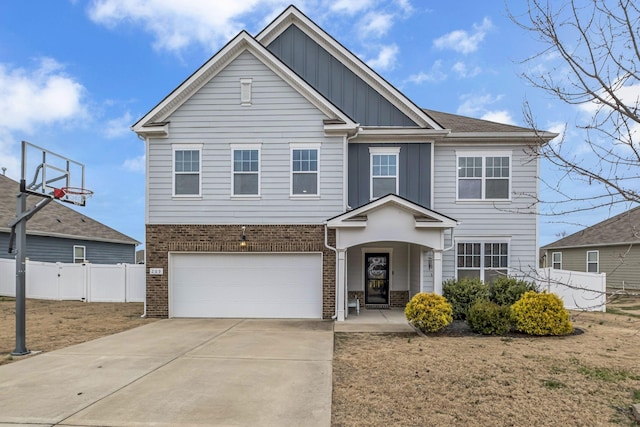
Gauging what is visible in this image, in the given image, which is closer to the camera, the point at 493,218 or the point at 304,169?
the point at 304,169

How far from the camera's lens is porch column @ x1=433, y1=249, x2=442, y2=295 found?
35.9 feet

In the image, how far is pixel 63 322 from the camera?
37.1ft

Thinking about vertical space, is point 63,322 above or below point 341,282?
below

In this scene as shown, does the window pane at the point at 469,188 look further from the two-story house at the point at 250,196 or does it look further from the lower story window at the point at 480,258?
the lower story window at the point at 480,258

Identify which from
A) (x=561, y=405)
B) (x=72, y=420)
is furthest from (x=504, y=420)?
(x=72, y=420)

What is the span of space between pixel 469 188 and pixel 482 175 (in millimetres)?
622

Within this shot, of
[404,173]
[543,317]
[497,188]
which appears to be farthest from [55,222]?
[543,317]

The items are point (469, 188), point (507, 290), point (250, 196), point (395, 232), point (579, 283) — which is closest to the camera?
point (395, 232)

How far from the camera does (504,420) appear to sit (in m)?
4.72

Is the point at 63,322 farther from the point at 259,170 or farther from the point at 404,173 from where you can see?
the point at 404,173

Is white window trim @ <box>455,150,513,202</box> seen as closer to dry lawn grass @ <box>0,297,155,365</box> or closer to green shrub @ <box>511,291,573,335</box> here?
green shrub @ <box>511,291,573,335</box>

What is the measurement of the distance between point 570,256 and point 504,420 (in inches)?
971

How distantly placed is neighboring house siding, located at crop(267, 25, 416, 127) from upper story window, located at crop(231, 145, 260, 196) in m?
3.55

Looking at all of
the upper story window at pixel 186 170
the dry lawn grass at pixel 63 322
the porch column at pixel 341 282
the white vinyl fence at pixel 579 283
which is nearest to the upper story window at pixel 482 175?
the white vinyl fence at pixel 579 283
